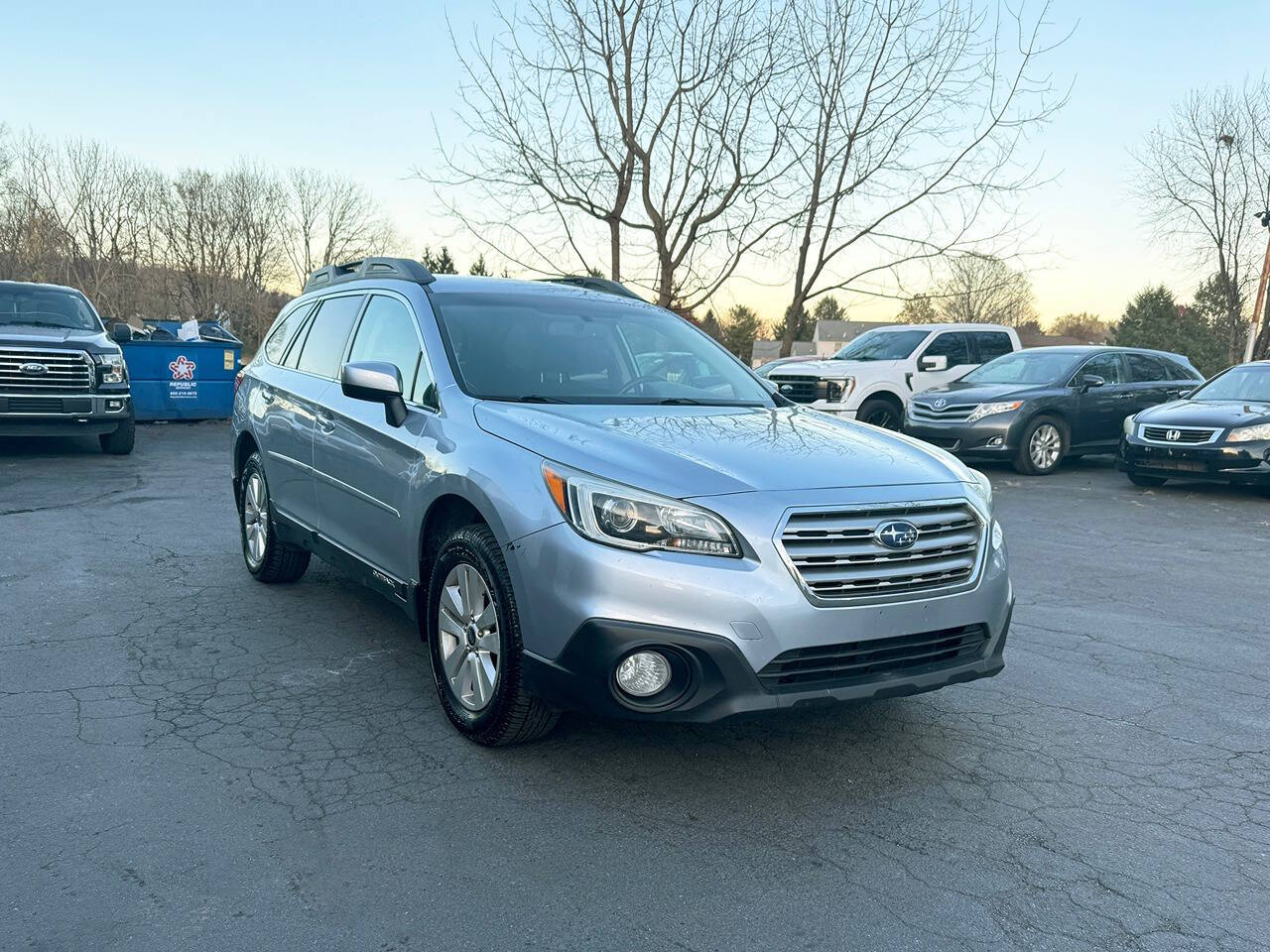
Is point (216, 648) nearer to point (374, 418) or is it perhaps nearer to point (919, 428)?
point (374, 418)

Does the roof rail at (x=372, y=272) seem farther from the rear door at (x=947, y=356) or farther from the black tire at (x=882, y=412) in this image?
the rear door at (x=947, y=356)

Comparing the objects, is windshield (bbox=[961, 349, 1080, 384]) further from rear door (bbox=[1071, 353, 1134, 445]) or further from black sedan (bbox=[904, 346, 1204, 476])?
rear door (bbox=[1071, 353, 1134, 445])

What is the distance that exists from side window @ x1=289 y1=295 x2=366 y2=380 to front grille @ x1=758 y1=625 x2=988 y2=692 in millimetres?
3035

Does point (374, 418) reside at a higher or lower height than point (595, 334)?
lower

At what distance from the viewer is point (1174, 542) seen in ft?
28.6

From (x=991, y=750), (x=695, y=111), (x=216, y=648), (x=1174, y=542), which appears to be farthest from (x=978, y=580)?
(x=695, y=111)

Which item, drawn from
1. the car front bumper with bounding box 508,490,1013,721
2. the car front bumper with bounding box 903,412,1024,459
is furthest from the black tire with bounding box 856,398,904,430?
the car front bumper with bounding box 508,490,1013,721

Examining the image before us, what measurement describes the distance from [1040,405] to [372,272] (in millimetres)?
10077

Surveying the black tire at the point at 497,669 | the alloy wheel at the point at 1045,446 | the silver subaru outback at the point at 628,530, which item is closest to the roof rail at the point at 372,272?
the silver subaru outback at the point at 628,530

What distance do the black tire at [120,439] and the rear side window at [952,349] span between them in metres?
11.0

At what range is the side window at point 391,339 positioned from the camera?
4.57m

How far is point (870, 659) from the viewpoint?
3395 mm

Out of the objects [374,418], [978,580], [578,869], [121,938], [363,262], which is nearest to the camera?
[121,938]

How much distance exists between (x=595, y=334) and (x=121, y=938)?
3139 millimetres
